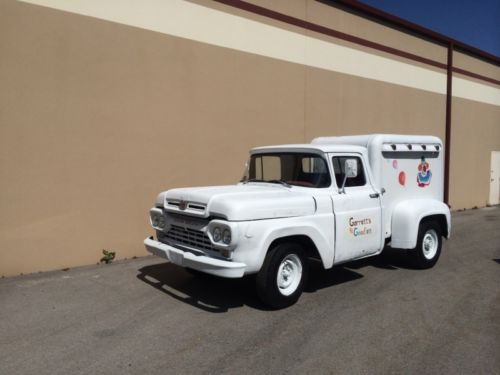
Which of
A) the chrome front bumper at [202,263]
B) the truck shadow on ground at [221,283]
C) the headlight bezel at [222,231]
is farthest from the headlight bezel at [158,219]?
the headlight bezel at [222,231]

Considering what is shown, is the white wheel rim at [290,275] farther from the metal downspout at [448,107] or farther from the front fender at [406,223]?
the metal downspout at [448,107]

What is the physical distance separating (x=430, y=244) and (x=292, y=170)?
3017mm

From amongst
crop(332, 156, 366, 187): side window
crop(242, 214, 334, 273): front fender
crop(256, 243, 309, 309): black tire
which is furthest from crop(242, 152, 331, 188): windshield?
crop(256, 243, 309, 309): black tire

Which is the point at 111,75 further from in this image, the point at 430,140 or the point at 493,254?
the point at 493,254

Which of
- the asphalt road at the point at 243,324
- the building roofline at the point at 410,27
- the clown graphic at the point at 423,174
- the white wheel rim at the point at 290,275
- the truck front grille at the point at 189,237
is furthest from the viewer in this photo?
the building roofline at the point at 410,27

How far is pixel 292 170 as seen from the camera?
18.5ft

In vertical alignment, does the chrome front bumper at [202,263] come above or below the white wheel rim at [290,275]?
above

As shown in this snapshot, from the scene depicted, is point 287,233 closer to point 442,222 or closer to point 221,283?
point 221,283

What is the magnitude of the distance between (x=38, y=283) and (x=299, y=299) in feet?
12.1

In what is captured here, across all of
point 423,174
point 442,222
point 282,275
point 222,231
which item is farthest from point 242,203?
point 442,222

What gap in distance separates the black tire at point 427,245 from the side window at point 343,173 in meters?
1.53

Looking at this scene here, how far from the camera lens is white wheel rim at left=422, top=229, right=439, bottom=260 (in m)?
6.90

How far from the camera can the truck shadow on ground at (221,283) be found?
5137 millimetres

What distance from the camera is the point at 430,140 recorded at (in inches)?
282
